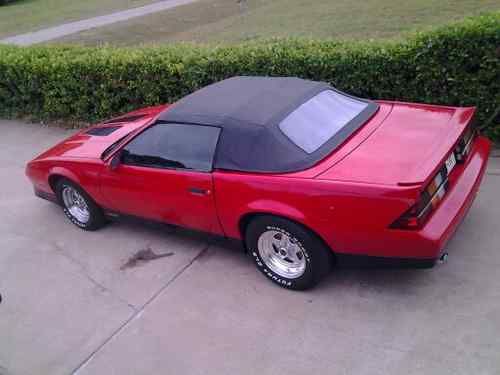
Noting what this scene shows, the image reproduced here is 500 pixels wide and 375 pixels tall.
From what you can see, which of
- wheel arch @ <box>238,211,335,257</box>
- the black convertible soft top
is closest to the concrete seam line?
wheel arch @ <box>238,211,335,257</box>

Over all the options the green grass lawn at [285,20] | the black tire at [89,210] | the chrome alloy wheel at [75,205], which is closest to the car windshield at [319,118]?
the black tire at [89,210]

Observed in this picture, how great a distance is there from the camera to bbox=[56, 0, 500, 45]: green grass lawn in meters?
11.4

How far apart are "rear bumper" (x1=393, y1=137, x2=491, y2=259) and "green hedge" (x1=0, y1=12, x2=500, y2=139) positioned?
5.30ft

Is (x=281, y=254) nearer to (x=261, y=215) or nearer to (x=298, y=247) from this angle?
(x=298, y=247)

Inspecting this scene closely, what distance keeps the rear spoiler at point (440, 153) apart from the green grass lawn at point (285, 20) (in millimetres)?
6561

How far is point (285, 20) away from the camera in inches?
565

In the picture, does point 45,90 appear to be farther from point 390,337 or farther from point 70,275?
point 390,337

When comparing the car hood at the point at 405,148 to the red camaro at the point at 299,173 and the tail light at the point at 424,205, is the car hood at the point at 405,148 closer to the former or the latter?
the red camaro at the point at 299,173

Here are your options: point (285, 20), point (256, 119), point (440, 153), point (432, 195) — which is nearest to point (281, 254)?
point (256, 119)

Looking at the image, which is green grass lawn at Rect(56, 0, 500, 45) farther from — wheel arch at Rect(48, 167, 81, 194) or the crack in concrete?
the crack in concrete

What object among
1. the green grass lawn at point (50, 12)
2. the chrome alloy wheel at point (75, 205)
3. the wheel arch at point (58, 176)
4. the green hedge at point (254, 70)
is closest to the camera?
the wheel arch at point (58, 176)

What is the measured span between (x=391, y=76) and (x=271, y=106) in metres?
2.37

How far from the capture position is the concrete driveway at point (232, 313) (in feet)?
10.9

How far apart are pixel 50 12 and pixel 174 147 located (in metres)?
21.0
